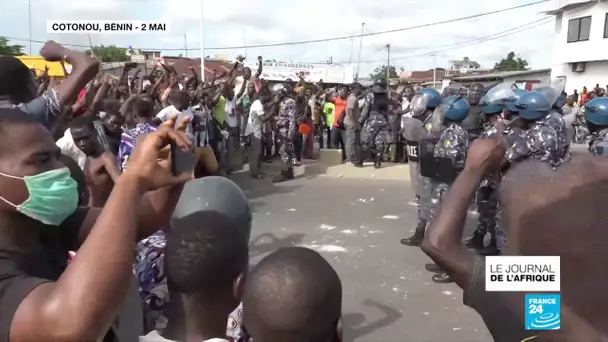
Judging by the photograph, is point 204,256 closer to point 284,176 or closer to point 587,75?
point 284,176

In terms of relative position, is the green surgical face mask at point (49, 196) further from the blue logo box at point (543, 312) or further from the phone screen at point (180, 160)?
the blue logo box at point (543, 312)

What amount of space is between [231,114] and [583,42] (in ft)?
90.2

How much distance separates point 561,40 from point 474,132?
98.9ft

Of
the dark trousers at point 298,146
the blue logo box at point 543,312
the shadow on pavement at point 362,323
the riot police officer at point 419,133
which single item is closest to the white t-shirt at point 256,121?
the dark trousers at point 298,146

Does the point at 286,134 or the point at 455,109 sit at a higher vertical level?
the point at 455,109

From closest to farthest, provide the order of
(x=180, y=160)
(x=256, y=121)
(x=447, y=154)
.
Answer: (x=180, y=160) → (x=447, y=154) → (x=256, y=121)

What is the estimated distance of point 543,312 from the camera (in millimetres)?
1434

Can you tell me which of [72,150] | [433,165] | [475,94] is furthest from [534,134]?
[72,150]

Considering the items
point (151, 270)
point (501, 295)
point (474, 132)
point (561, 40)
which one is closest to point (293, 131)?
point (474, 132)

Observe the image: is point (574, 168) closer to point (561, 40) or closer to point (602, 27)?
point (602, 27)

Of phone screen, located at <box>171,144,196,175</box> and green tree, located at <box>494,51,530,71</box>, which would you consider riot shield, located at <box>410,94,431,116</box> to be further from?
green tree, located at <box>494,51,530,71</box>

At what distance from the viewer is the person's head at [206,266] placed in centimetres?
172

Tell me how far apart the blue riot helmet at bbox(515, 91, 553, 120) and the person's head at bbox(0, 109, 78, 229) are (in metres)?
4.59

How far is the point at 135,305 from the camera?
6.34ft
